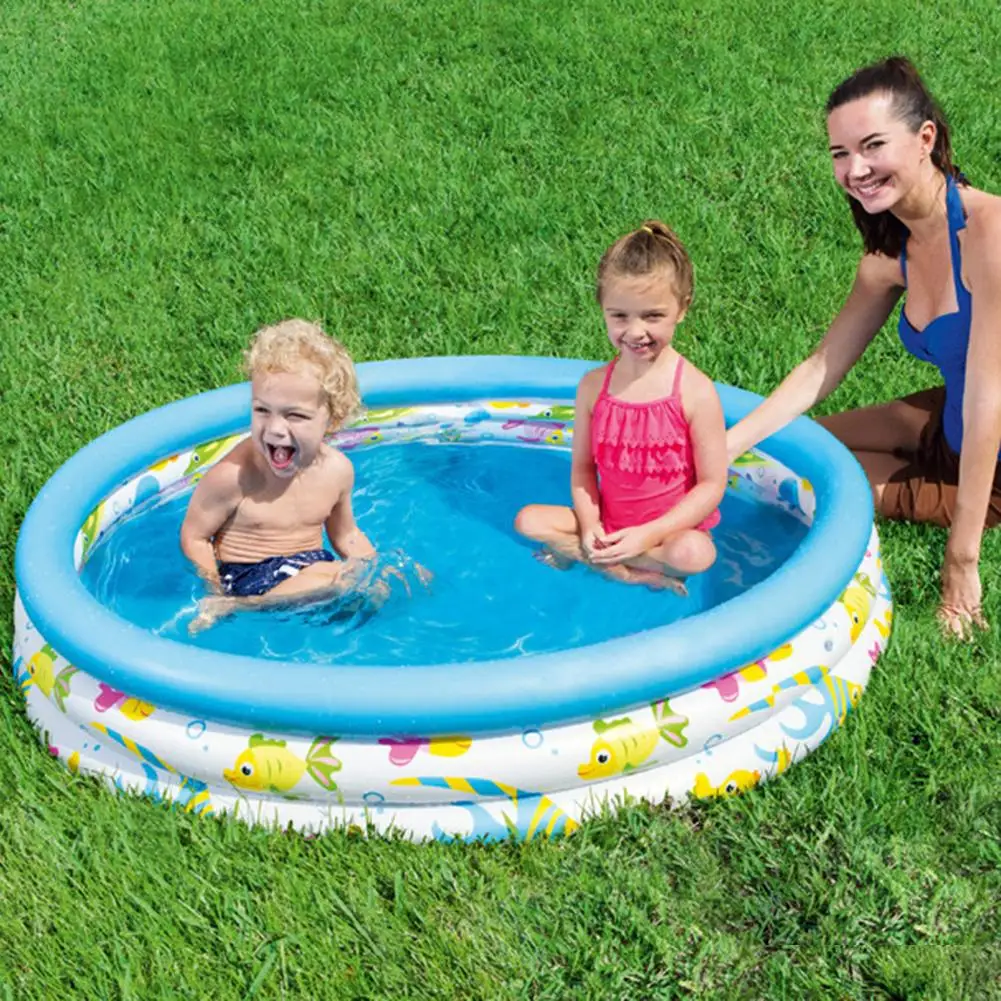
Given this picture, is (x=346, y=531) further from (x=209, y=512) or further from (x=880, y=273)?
(x=880, y=273)

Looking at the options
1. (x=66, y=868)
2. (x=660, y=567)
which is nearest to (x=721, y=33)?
(x=660, y=567)

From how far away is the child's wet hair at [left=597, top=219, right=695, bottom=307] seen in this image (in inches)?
138

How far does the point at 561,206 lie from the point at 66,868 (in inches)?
184

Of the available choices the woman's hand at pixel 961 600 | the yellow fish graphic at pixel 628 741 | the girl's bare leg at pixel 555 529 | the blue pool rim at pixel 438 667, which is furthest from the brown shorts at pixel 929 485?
the yellow fish graphic at pixel 628 741

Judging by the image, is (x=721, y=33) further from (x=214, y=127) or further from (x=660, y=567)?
(x=660, y=567)

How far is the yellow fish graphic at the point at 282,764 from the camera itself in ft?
9.58

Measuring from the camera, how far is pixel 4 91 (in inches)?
338

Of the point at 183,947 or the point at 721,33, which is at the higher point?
the point at 721,33

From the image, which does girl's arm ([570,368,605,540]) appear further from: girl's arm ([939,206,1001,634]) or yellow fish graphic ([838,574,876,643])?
girl's arm ([939,206,1001,634])

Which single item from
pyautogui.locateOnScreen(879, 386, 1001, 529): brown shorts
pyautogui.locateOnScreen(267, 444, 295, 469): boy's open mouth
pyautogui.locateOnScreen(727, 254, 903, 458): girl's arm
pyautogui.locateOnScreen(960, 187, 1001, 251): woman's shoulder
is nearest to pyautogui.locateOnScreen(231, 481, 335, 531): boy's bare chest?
pyautogui.locateOnScreen(267, 444, 295, 469): boy's open mouth

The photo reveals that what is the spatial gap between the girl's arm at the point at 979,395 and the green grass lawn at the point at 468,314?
0.29m

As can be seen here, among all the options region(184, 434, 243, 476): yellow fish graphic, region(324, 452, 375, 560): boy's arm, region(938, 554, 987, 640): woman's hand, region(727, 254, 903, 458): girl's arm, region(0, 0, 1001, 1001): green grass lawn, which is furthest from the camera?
region(184, 434, 243, 476): yellow fish graphic

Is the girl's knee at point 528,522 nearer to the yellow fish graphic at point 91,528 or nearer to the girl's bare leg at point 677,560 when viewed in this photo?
the girl's bare leg at point 677,560

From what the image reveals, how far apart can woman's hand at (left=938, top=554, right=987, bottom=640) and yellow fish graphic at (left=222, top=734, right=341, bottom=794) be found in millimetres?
1831
